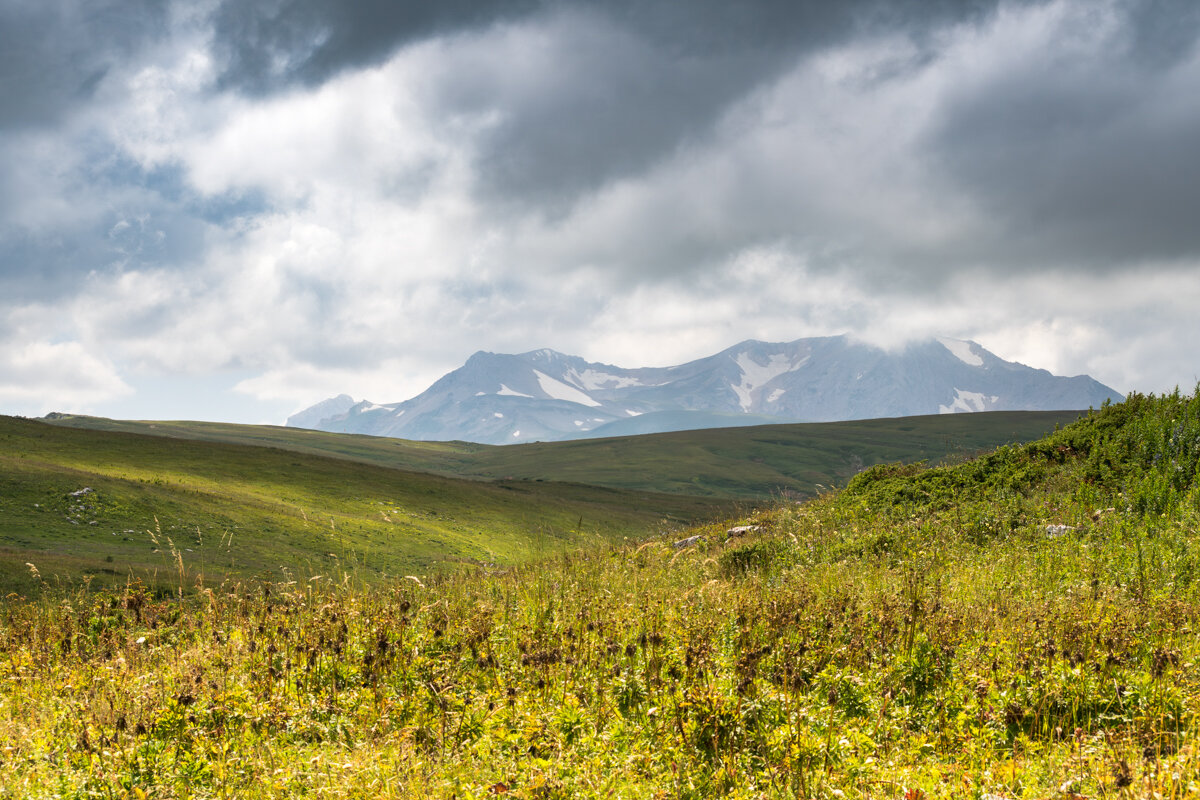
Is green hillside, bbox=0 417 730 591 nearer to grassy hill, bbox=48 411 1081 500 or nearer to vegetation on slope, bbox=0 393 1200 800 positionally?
vegetation on slope, bbox=0 393 1200 800

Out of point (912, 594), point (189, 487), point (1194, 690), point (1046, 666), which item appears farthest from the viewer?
point (189, 487)

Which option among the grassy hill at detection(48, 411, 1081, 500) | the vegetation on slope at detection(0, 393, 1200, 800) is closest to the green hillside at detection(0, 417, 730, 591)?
the vegetation on slope at detection(0, 393, 1200, 800)

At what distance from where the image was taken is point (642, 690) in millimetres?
6727

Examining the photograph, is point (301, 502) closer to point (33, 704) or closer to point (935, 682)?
point (33, 704)

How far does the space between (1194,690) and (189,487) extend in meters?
42.8

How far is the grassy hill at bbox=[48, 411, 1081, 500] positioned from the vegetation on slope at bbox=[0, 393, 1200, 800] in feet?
405

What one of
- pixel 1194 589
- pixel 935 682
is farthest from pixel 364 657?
pixel 1194 589

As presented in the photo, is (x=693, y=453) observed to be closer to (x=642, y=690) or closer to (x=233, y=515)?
(x=233, y=515)

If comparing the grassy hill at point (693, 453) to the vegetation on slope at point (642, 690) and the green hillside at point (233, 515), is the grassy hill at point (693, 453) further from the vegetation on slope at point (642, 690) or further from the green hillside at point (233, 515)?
the vegetation on slope at point (642, 690)

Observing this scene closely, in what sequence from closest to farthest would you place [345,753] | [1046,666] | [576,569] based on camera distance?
[345,753] → [1046,666] → [576,569]

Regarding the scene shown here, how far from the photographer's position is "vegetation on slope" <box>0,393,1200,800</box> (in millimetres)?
5277

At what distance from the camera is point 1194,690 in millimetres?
6168

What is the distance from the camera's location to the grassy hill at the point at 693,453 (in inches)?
5768

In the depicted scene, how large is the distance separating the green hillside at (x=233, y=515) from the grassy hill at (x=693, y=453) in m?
77.7
